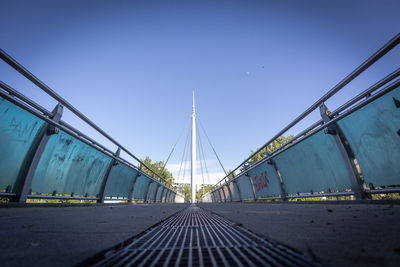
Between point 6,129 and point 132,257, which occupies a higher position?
point 6,129

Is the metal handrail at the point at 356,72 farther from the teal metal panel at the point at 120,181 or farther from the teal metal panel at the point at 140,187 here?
the teal metal panel at the point at 140,187

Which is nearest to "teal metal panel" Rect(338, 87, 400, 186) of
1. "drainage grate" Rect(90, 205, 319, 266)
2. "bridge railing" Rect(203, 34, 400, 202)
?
"bridge railing" Rect(203, 34, 400, 202)

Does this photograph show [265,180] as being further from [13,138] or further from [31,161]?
[13,138]

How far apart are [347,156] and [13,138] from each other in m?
5.36

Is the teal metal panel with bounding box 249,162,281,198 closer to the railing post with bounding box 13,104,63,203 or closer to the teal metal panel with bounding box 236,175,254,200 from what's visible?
the teal metal panel with bounding box 236,175,254,200

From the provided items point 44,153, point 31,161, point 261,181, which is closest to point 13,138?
point 31,161

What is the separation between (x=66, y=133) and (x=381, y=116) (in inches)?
217

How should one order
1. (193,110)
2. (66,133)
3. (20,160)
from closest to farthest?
1. (20,160)
2. (66,133)
3. (193,110)

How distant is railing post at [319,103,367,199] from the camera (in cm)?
332

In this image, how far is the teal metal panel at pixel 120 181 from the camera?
22.2ft

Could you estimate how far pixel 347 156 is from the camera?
3471 millimetres

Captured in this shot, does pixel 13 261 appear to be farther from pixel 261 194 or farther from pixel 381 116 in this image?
pixel 261 194

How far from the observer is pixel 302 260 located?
0.95 metres

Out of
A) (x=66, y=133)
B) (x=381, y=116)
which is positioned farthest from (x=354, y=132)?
(x=66, y=133)
